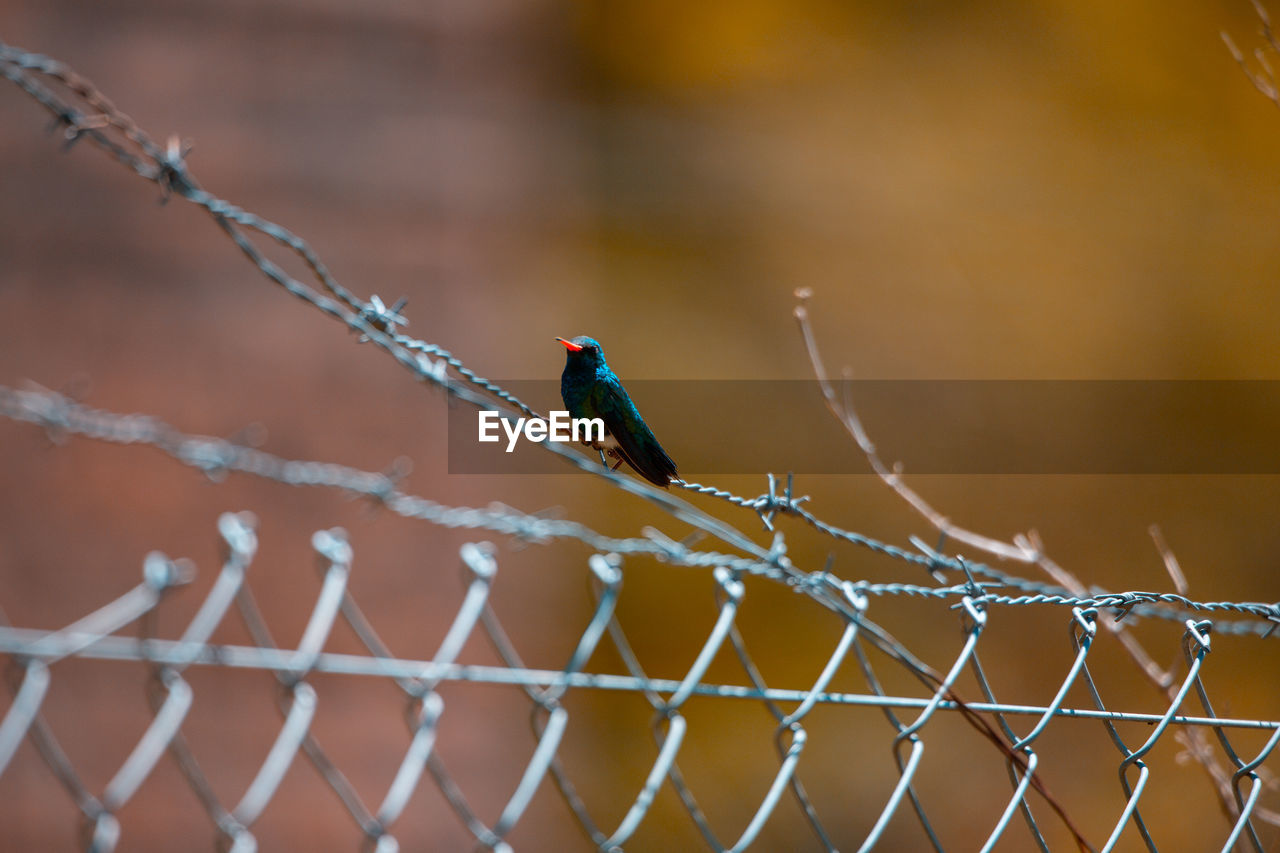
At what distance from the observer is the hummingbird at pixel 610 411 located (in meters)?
2.25

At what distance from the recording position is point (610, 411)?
2.31 meters

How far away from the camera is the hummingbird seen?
225cm

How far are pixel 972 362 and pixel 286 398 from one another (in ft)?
11.9

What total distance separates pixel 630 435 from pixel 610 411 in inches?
3.0

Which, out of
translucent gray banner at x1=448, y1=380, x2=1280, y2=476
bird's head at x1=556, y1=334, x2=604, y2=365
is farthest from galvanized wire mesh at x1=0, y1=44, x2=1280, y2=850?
translucent gray banner at x1=448, y1=380, x2=1280, y2=476

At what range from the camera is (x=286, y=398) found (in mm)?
5090

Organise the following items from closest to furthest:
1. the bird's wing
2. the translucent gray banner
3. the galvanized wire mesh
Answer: the galvanized wire mesh → the bird's wing → the translucent gray banner

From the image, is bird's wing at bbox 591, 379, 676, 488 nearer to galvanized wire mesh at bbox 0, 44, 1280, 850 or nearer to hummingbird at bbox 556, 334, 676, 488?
hummingbird at bbox 556, 334, 676, 488

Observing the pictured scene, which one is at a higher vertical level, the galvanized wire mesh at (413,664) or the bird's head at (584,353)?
the bird's head at (584,353)

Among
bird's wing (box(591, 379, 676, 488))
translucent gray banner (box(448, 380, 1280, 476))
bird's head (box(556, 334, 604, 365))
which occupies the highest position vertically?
translucent gray banner (box(448, 380, 1280, 476))

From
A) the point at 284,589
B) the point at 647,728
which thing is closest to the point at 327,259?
the point at 284,589

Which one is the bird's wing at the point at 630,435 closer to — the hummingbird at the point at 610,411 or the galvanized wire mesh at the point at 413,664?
the hummingbird at the point at 610,411

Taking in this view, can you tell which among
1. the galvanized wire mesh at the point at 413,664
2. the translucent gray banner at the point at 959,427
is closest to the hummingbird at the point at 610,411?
the galvanized wire mesh at the point at 413,664

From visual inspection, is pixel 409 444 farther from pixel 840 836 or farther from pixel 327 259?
pixel 840 836
